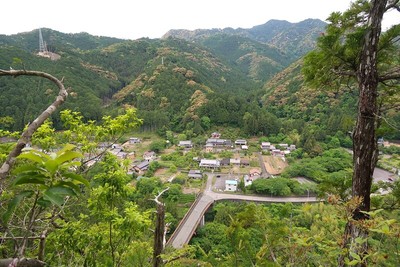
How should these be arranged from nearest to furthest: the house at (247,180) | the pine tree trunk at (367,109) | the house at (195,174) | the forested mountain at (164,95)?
1. the pine tree trunk at (367,109)
2. the house at (247,180)
3. the house at (195,174)
4. the forested mountain at (164,95)

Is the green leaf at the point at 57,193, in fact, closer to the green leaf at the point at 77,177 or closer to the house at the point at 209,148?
the green leaf at the point at 77,177

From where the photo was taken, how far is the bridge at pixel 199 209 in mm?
13273

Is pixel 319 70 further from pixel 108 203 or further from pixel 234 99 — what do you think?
pixel 234 99

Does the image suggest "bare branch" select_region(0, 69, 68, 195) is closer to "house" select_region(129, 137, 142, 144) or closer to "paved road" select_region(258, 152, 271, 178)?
"paved road" select_region(258, 152, 271, 178)

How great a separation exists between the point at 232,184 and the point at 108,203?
18.4m

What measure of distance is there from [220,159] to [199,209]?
10.5 m

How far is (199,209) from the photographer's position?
661 inches

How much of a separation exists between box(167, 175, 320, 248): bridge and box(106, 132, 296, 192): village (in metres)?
1.12

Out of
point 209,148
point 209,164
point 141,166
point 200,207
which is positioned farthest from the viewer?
point 209,148

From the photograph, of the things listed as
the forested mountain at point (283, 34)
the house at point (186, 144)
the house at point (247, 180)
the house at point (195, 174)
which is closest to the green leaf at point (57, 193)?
the house at point (247, 180)

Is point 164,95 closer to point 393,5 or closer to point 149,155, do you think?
point 149,155

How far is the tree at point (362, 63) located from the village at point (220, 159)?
1821 centimetres

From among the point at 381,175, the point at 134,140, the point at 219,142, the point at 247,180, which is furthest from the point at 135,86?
the point at 381,175

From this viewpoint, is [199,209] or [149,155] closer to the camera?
[199,209]
